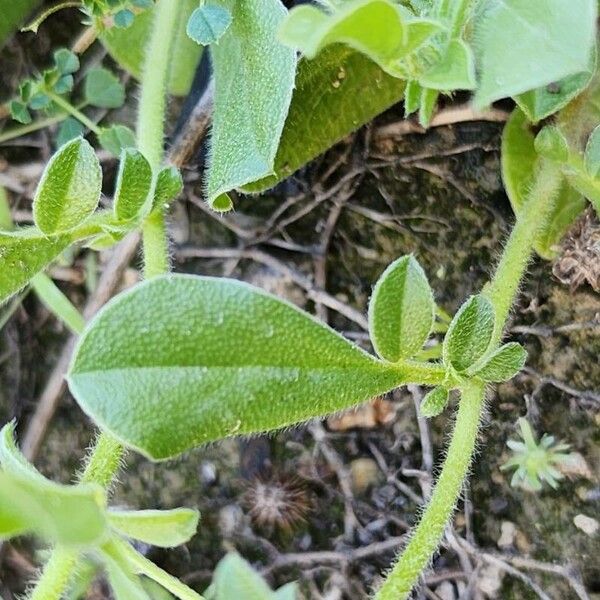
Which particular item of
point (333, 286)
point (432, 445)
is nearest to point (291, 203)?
point (333, 286)

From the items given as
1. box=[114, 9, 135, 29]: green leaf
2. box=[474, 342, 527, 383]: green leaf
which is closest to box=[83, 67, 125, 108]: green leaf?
box=[114, 9, 135, 29]: green leaf

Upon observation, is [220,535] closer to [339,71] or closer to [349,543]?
[349,543]

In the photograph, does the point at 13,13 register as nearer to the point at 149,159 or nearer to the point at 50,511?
the point at 149,159

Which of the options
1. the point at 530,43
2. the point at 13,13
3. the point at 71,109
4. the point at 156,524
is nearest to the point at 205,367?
the point at 156,524

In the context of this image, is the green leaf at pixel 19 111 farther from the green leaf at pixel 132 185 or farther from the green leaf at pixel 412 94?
the green leaf at pixel 412 94

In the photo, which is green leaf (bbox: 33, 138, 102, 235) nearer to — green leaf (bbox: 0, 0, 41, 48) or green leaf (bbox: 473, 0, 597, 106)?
green leaf (bbox: 473, 0, 597, 106)
